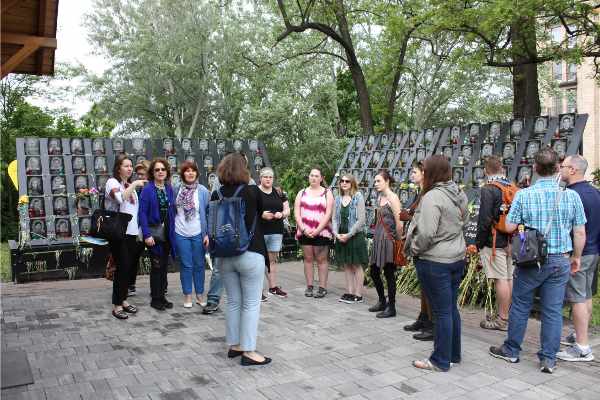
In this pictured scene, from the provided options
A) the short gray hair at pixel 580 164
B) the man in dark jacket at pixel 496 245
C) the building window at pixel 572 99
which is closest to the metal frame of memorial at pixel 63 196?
the man in dark jacket at pixel 496 245

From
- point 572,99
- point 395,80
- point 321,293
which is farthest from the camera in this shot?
point 572,99

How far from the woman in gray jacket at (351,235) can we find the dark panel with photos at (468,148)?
2.54 ft

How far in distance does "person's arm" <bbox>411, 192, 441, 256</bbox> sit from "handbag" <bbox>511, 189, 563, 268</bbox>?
0.81 meters

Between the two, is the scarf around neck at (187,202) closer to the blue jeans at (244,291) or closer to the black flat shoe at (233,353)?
the blue jeans at (244,291)

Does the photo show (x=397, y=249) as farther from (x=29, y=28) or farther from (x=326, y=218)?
(x=29, y=28)

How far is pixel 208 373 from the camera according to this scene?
165 inches

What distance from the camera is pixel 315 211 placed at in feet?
22.5

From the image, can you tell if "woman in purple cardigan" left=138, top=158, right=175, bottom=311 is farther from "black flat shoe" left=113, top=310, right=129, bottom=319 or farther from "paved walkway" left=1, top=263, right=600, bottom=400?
"black flat shoe" left=113, top=310, right=129, bottom=319

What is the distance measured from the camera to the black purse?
18.9 feet

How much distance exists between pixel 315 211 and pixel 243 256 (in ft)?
9.06

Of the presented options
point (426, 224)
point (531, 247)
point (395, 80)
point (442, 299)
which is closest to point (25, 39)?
point (426, 224)

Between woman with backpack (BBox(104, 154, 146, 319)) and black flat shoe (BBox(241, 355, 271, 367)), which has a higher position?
woman with backpack (BBox(104, 154, 146, 319))

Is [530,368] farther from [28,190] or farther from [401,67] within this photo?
[401,67]

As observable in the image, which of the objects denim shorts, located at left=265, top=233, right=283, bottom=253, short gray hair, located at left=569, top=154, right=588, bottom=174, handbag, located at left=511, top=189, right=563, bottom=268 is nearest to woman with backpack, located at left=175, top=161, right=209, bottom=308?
denim shorts, located at left=265, top=233, right=283, bottom=253
